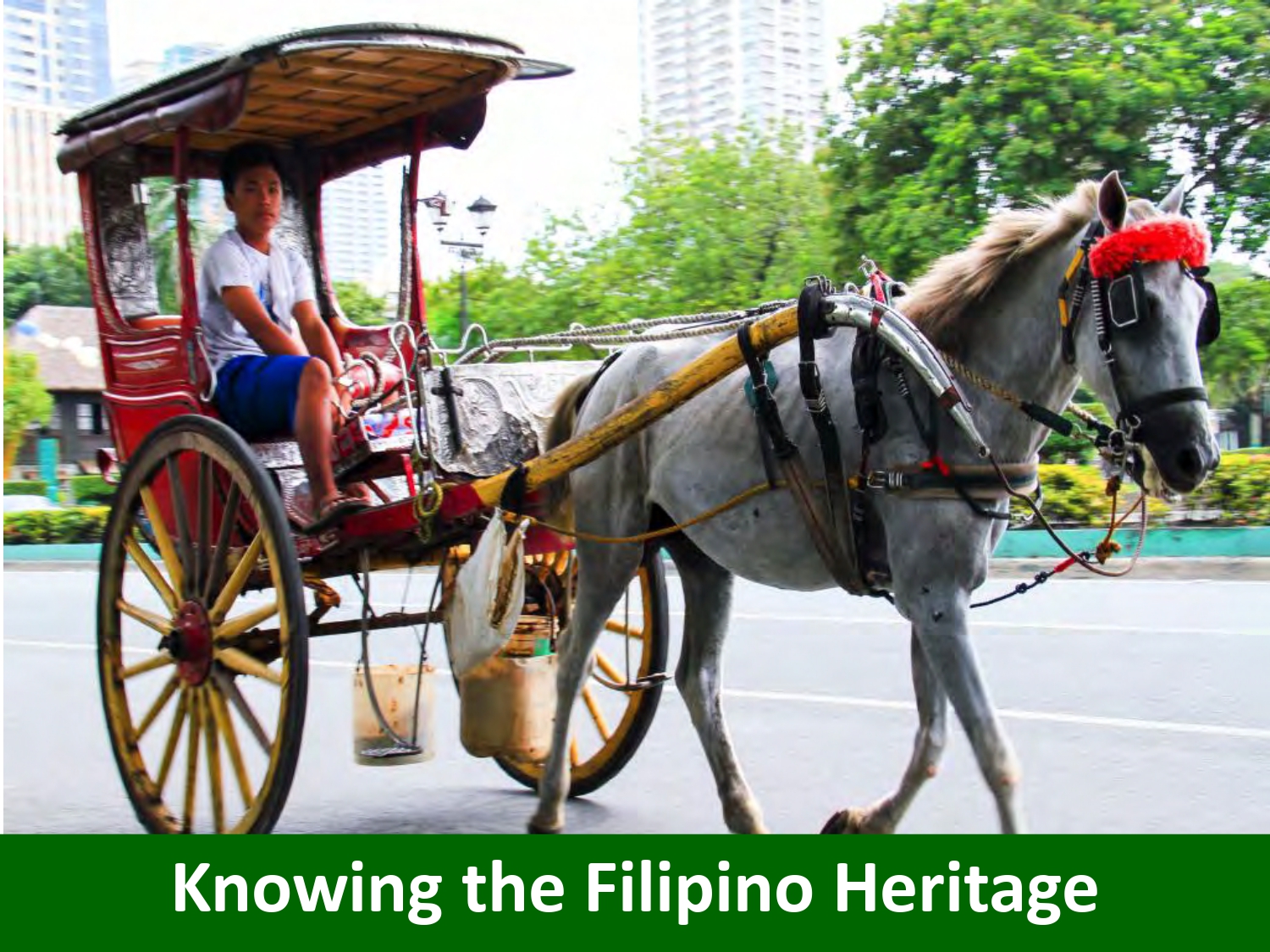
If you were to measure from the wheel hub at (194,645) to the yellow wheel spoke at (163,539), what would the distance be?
0.16 m

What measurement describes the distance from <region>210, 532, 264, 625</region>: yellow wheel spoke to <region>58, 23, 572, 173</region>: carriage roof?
4.59ft

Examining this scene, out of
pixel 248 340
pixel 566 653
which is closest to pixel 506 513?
pixel 566 653

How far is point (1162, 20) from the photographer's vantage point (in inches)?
653

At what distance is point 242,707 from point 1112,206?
3.08 metres

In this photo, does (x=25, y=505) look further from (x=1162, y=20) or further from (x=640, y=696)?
(x=640, y=696)

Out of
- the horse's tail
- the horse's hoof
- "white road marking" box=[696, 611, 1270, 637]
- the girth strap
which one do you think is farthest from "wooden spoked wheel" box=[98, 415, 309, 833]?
"white road marking" box=[696, 611, 1270, 637]

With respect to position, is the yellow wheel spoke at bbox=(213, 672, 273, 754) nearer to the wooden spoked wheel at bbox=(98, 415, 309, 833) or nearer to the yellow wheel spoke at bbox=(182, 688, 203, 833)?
the wooden spoked wheel at bbox=(98, 415, 309, 833)

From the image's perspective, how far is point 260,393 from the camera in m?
5.16

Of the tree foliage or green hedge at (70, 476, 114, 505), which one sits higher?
the tree foliage

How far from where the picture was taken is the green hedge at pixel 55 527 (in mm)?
24391

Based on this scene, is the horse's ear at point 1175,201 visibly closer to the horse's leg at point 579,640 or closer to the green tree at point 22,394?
the horse's leg at point 579,640

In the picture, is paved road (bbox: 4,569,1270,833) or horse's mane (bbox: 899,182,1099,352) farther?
paved road (bbox: 4,569,1270,833)

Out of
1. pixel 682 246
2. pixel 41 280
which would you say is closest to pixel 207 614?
pixel 682 246

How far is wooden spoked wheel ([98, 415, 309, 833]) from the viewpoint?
4473mm
